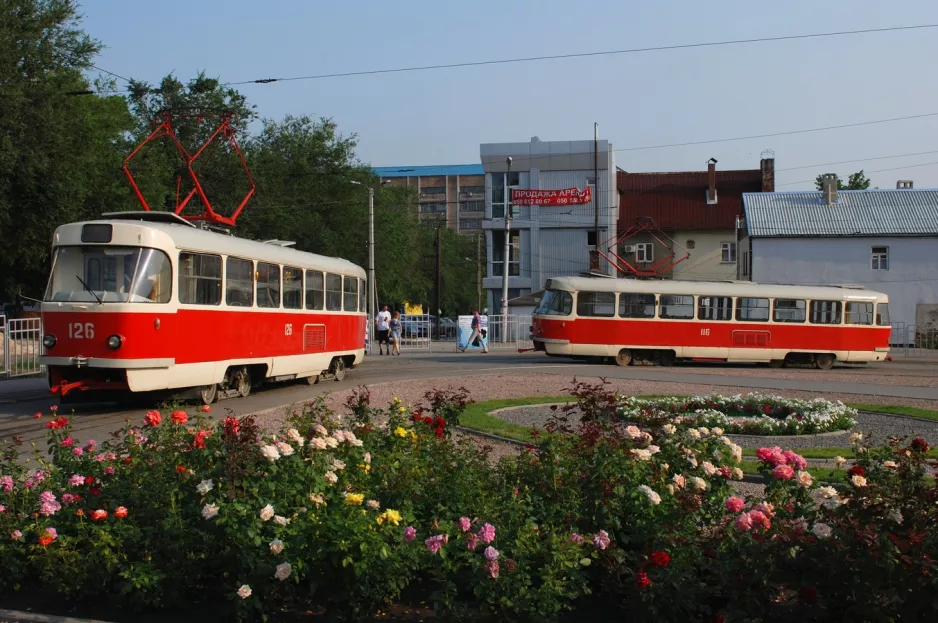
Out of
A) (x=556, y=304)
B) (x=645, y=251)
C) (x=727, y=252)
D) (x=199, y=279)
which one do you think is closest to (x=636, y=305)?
(x=556, y=304)

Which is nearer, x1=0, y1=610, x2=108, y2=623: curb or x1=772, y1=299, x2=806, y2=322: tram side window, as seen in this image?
x1=0, y1=610, x2=108, y2=623: curb

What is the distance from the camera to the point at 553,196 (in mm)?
63594

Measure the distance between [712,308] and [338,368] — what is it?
14.0 metres

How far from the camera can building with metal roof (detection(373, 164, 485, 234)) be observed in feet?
513

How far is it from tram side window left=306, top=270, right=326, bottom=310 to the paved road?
1.92m

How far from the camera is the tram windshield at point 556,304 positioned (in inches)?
1255

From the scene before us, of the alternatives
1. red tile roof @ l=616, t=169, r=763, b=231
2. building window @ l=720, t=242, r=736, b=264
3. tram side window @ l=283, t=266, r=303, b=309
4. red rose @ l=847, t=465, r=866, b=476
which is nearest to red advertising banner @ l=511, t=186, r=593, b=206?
red tile roof @ l=616, t=169, r=763, b=231

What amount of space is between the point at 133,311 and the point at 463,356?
23463mm

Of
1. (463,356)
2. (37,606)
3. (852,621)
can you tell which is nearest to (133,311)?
(37,606)

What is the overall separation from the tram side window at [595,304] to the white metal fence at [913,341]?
1904 cm

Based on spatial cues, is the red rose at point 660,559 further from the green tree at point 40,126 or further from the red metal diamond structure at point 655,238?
the red metal diamond structure at point 655,238

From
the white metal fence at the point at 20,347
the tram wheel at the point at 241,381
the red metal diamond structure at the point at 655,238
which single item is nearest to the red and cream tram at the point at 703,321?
the tram wheel at the point at 241,381

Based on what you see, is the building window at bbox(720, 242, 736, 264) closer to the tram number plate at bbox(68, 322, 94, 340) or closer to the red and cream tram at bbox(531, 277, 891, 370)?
the red and cream tram at bbox(531, 277, 891, 370)

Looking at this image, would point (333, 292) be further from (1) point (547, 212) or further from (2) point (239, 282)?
(1) point (547, 212)
